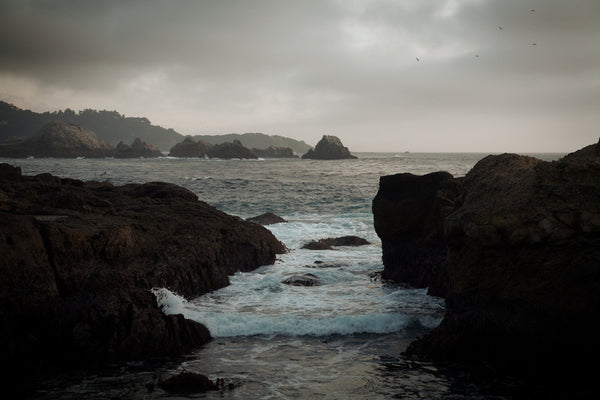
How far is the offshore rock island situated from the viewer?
6793 mm

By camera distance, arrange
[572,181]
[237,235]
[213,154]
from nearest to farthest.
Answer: [572,181]
[237,235]
[213,154]

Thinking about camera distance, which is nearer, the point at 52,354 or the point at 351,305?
the point at 52,354

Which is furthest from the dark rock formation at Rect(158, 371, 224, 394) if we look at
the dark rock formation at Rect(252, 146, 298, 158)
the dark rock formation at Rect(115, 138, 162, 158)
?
the dark rock formation at Rect(252, 146, 298, 158)

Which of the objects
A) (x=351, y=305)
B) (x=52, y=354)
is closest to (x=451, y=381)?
(x=351, y=305)

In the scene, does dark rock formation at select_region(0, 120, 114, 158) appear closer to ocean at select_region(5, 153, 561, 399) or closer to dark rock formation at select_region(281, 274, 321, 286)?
dark rock formation at select_region(281, 274, 321, 286)

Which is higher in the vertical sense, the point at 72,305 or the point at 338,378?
the point at 72,305

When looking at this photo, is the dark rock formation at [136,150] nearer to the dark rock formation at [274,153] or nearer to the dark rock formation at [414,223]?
the dark rock formation at [274,153]

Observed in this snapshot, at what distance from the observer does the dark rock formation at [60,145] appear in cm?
12588

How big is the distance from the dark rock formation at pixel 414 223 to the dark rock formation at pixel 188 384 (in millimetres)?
7467

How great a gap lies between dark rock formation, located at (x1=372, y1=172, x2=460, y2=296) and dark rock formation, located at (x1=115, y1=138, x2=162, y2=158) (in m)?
135

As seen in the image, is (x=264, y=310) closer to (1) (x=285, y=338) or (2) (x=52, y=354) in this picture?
(1) (x=285, y=338)

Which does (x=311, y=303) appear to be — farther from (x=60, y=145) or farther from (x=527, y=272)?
(x=60, y=145)

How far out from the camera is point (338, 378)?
274 inches

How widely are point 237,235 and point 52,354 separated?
751 centimetres
